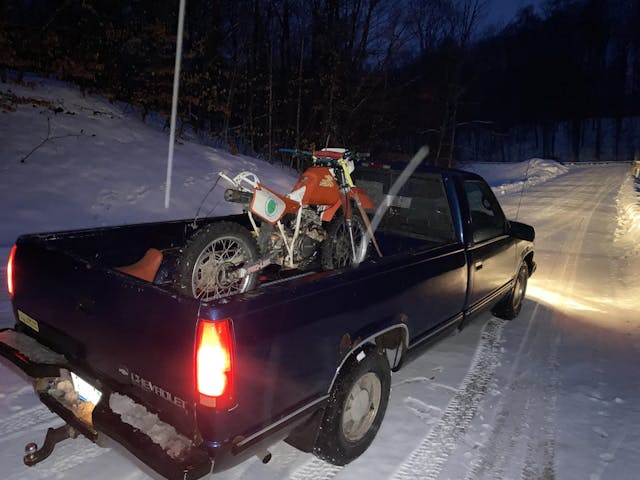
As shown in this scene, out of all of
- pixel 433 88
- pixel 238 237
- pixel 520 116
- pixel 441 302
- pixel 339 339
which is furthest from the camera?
pixel 520 116

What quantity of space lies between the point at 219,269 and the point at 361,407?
4.61 ft

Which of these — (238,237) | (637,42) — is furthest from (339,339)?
(637,42)

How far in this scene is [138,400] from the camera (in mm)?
2371

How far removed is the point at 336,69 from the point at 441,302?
17.7 metres

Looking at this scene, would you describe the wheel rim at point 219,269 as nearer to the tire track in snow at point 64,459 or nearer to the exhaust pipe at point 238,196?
the exhaust pipe at point 238,196

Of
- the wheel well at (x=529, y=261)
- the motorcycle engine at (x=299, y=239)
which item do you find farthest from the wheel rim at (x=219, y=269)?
the wheel well at (x=529, y=261)

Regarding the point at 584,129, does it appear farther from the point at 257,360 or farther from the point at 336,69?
the point at 257,360

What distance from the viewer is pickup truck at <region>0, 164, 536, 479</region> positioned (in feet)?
6.99

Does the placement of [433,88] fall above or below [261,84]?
above

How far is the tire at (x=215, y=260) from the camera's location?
313cm

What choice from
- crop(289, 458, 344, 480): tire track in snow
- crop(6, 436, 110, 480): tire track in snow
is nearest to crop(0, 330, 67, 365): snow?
crop(6, 436, 110, 480): tire track in snow

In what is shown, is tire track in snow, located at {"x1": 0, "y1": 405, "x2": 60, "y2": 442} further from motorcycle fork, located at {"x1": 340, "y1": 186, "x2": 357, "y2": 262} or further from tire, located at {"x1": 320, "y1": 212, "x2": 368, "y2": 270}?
motorcycle fork, located at {"x1": 340, "y1": 186, "x2": 357, "y2": 262}

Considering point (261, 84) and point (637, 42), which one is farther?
point (637, 42)

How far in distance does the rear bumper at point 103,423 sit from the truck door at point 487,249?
10.4 ft
